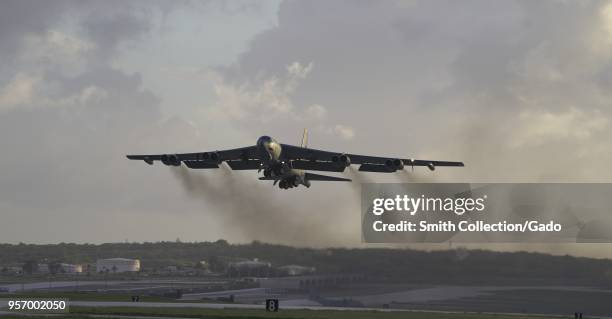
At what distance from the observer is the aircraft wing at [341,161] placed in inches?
2689

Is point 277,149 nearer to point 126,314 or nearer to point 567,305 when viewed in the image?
point 126,314

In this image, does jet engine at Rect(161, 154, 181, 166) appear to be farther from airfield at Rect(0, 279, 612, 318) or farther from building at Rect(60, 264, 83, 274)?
building at Rect(60, 264, 83, 274)

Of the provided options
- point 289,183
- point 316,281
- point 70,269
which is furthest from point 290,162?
point 70,269

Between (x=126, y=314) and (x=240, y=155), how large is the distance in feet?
54.0

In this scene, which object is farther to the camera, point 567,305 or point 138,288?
point 138,288

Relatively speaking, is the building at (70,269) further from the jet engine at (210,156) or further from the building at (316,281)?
the jet engine at (210,156)

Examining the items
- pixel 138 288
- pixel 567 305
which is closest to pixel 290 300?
pixel 567 305

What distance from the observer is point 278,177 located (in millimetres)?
69562

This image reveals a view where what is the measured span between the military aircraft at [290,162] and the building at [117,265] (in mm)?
76522

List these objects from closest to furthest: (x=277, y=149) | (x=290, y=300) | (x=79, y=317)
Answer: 1. (x=79, y=317)
2. (x=277, y=149)
3. (x=290, y=300)

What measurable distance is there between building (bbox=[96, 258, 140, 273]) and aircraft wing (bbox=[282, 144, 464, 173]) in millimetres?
81700

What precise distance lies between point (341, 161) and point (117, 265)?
290 feet

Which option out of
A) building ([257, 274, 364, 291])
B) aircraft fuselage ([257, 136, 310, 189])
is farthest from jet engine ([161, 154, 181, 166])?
building ([257, 274, 364, 291])

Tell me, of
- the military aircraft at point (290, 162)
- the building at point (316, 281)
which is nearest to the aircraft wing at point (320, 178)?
the military aircraft at point (290, 162)
